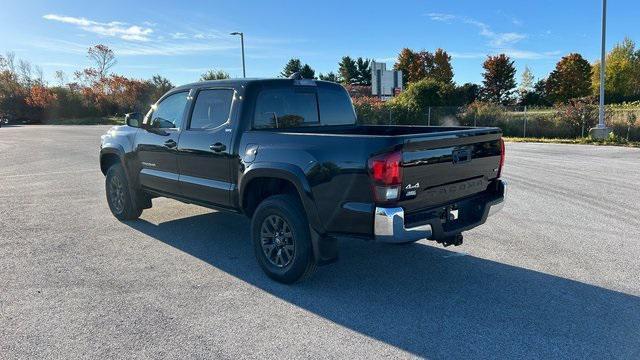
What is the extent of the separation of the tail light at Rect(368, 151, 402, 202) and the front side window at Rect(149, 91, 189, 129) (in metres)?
2.91

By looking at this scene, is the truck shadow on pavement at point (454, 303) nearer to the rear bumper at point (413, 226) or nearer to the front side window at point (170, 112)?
the rear bumper at point (413, 226)

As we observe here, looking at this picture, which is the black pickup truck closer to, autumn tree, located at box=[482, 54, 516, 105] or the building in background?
the building in background

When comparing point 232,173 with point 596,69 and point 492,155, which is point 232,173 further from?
point 596,69

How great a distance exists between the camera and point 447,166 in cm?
411

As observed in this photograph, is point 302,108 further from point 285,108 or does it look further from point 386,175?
point 386,175

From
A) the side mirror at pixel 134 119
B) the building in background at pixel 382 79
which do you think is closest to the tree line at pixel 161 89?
Result: the building in background at pixel 382 79

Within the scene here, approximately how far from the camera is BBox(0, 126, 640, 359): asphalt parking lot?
335 cm

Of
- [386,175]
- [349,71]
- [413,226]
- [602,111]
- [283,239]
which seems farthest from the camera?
[349,71]

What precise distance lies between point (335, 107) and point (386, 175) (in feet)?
7.24

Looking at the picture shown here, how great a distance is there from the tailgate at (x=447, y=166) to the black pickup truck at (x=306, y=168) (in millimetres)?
10

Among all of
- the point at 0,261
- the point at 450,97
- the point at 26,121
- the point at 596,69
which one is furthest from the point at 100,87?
the point at 596,69

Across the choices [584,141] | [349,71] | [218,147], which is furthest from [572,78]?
[218,147]

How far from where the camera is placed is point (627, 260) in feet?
16.2

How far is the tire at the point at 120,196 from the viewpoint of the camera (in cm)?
664
